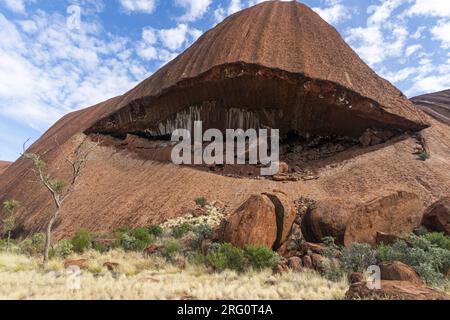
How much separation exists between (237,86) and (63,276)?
19659mm

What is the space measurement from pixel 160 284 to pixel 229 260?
3.02m

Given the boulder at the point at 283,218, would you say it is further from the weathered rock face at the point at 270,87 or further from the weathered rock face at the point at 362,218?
the weathered rock face at the point at 270,87

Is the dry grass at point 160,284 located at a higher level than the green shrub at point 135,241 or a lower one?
lower

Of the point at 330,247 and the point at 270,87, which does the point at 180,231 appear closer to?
the point at 330,247

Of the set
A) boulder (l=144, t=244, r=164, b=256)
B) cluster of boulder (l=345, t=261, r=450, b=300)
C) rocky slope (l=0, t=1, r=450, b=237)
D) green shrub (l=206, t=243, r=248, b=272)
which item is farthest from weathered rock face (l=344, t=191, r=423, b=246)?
boulder (l=144, t=244, r=164, b=256)

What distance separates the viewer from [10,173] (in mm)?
36562

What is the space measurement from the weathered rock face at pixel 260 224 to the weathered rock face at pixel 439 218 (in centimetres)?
592

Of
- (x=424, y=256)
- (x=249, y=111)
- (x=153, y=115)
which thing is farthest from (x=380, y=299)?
(x=153, y=115)

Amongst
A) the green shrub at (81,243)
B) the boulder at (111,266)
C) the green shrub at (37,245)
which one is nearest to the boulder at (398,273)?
the boulder at (111,266)

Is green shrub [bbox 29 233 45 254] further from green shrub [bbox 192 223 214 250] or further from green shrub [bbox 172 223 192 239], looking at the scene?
green shrub [bbox 192 223 214 250]

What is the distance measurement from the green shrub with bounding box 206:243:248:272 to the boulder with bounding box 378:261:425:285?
4.21 metres

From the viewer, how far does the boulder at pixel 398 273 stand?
785 cm

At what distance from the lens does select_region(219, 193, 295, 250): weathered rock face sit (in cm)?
1254
